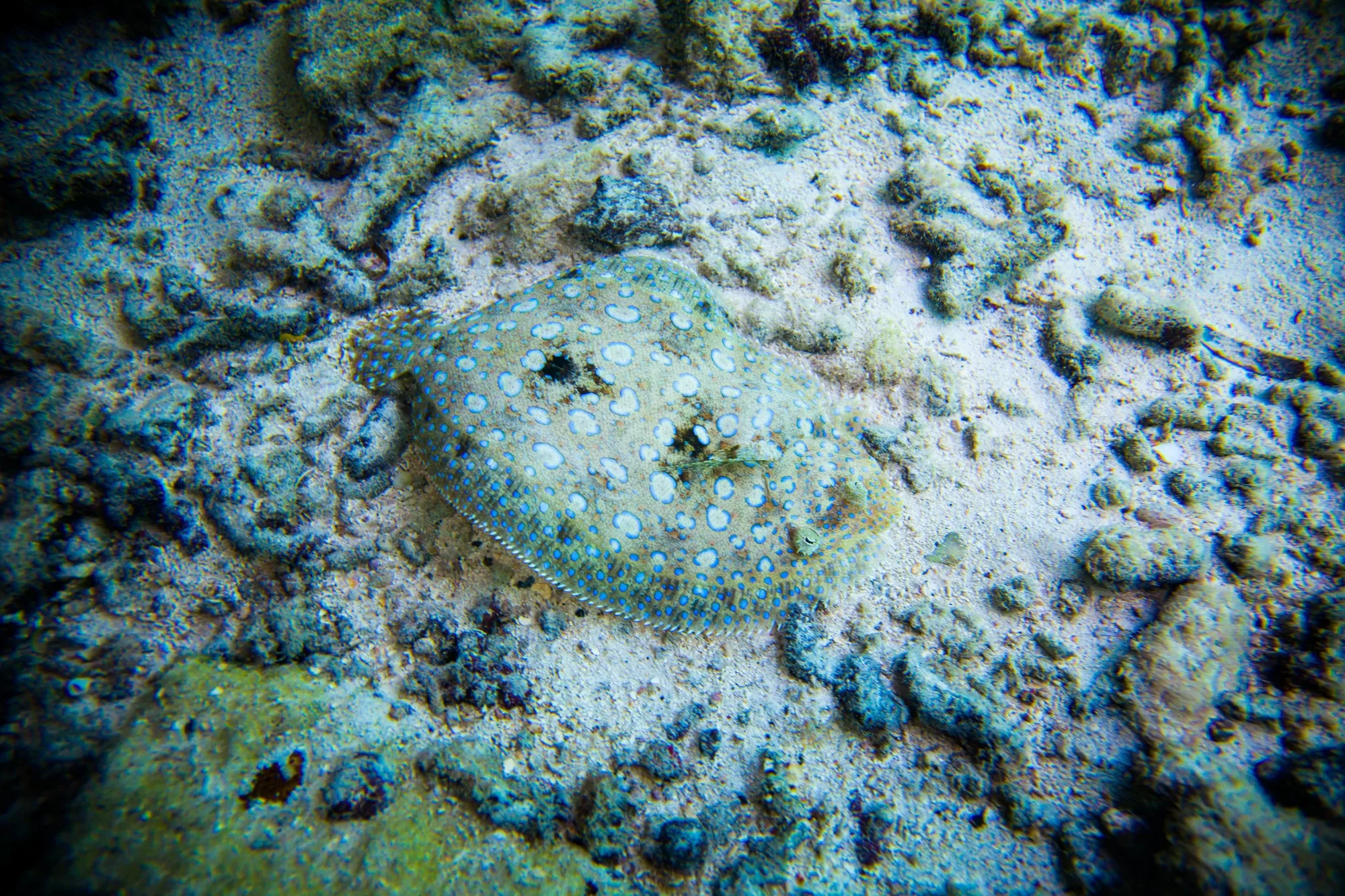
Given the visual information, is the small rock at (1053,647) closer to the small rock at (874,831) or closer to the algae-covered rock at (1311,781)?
the algae-covered rock at (1311,781)

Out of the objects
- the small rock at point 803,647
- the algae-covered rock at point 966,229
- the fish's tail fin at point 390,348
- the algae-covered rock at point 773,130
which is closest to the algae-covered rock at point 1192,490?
the algae-covered rock at point 966,229

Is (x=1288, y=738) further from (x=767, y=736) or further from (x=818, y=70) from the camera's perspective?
(x=818, y=70)

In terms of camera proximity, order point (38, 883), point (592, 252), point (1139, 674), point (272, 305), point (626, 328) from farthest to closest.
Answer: point (592, 252)
point (272, 305)
point (626, 328)
point (1139, 674)
point (38, 883)

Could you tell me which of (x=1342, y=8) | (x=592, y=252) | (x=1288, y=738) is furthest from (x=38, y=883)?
(x=1342, y=8)

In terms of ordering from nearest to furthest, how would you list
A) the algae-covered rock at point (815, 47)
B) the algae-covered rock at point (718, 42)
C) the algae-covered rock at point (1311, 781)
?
1. the algae-covered rock at point (1311, 781)
2. the algae-covered rock at point (718, 42)
3. the algae-covered rock at point (815, 47)

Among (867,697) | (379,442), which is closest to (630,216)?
(379,442)

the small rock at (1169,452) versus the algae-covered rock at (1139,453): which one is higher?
the small rock at (1169,452)
